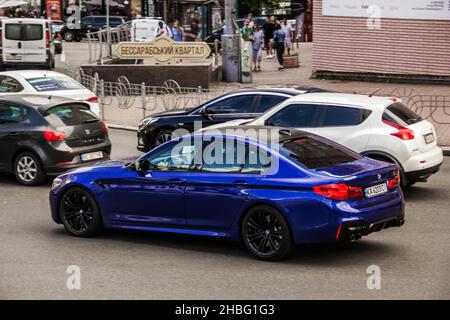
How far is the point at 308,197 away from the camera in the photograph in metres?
9.92

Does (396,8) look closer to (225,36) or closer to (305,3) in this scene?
(225,36)

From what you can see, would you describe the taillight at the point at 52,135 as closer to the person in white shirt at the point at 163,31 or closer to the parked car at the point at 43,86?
the parked car at the point at 43,86

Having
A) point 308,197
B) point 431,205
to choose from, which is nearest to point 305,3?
point 431,205

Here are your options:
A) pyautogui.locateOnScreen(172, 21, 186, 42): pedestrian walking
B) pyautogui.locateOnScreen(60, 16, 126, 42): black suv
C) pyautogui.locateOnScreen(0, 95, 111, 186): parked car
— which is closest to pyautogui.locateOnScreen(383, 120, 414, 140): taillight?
pyautogui.locateOnScreen(0, 95, 111, 186): parked car

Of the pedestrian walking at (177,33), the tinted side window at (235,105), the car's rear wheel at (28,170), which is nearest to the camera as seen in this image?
the car's rear wheel at (28,170)

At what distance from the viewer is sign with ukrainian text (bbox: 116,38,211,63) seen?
30.2 meters

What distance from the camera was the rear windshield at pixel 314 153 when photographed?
1040 cm

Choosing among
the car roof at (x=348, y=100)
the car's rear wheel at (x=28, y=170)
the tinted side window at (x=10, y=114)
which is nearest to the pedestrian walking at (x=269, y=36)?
the tinted side window at (x=10, y=114)

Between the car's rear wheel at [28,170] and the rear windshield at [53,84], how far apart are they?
5971mm

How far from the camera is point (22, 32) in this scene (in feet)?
117

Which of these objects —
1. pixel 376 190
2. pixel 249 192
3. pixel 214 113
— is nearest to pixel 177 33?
pixel 214 113
